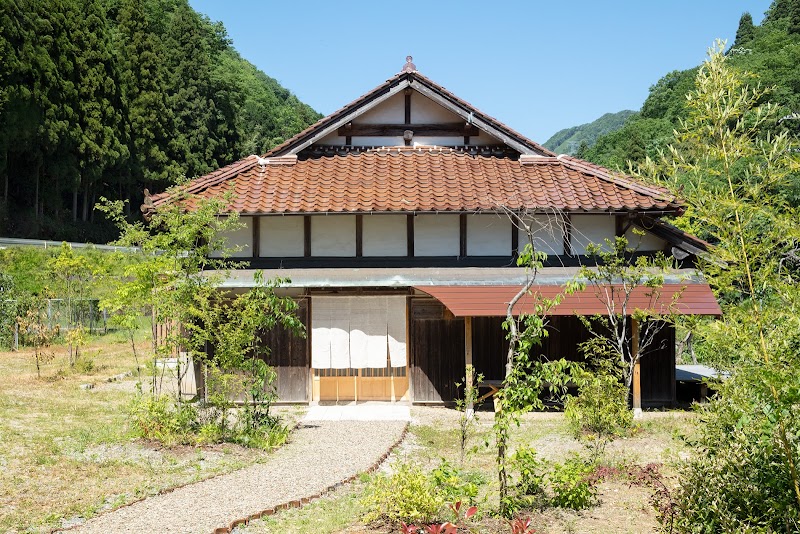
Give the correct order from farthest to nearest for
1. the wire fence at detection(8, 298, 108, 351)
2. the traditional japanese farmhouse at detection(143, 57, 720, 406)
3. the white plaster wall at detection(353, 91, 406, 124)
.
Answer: the wire fence at detection(8, 298, 108, 351)
the white plaster wall at detection(353, 91, 406, 124)
the traditional japanese farmhouse at detection(143, 57, 720, 406)

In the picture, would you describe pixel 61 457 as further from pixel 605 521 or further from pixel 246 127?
pixel 246 127

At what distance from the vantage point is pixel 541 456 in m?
11.2

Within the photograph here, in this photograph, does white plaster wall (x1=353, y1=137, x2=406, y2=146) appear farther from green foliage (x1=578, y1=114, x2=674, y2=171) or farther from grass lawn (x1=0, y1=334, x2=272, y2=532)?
green foliage (x1=578, y1=114, x2=674, y2=171)

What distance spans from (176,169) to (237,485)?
133 feet

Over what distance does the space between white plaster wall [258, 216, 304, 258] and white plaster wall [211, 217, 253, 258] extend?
21 cm

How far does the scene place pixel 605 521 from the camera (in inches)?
307

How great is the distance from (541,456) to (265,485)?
14.4ft

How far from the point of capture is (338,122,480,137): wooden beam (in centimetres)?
1711

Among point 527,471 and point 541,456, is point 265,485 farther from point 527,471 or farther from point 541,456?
point 541,456

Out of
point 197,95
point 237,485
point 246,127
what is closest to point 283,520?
point 237,485

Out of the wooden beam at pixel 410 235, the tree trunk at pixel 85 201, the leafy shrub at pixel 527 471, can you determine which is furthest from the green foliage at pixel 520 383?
the tree trunk at pixel 85 201

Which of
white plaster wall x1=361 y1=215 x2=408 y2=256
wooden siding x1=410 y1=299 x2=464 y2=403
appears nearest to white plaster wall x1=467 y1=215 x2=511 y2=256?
white plaster wall x1=361 y1=215 x2=408 y2=256

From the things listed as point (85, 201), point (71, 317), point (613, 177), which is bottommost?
point (71, 317)

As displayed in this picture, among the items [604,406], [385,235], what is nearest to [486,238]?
[385,235]
